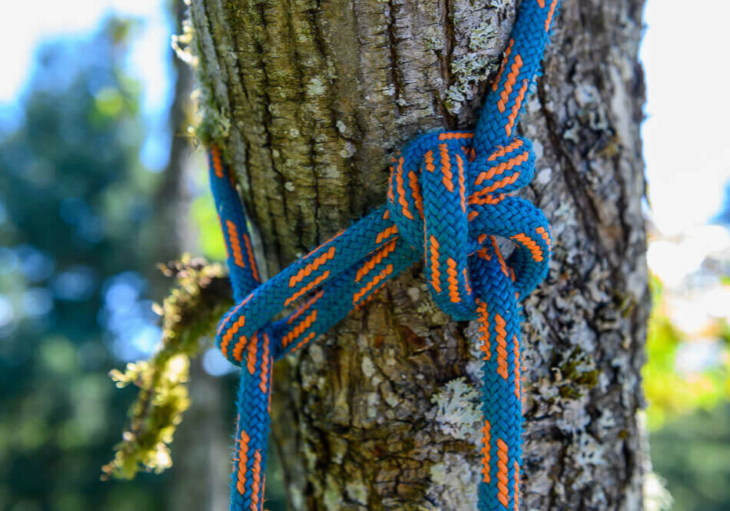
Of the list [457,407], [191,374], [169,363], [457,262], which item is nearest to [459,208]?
[457,262]

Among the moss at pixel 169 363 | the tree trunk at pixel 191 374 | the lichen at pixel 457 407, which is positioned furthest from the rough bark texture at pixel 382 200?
the tree trunk at pixel 191 374

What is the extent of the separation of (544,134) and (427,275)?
267 millimetres

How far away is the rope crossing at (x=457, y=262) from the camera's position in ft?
1.83

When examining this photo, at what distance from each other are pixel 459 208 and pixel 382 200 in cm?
11

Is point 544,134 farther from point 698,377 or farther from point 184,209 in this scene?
point 184,209

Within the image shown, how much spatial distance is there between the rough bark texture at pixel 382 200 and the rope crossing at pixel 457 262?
0.04m

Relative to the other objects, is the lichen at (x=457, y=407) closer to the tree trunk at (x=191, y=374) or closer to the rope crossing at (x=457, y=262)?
the rope crossing at (x=457, y=262)

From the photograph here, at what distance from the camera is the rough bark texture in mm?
564

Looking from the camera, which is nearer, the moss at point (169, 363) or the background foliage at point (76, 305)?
the moss at point (169, 363)

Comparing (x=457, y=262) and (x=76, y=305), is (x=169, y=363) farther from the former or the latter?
(x=76, y=305)

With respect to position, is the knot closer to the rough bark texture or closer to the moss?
the rough bark texture

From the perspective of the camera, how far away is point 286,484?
0.86m

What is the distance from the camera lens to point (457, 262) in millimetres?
554

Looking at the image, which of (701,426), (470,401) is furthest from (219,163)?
(701,426)
